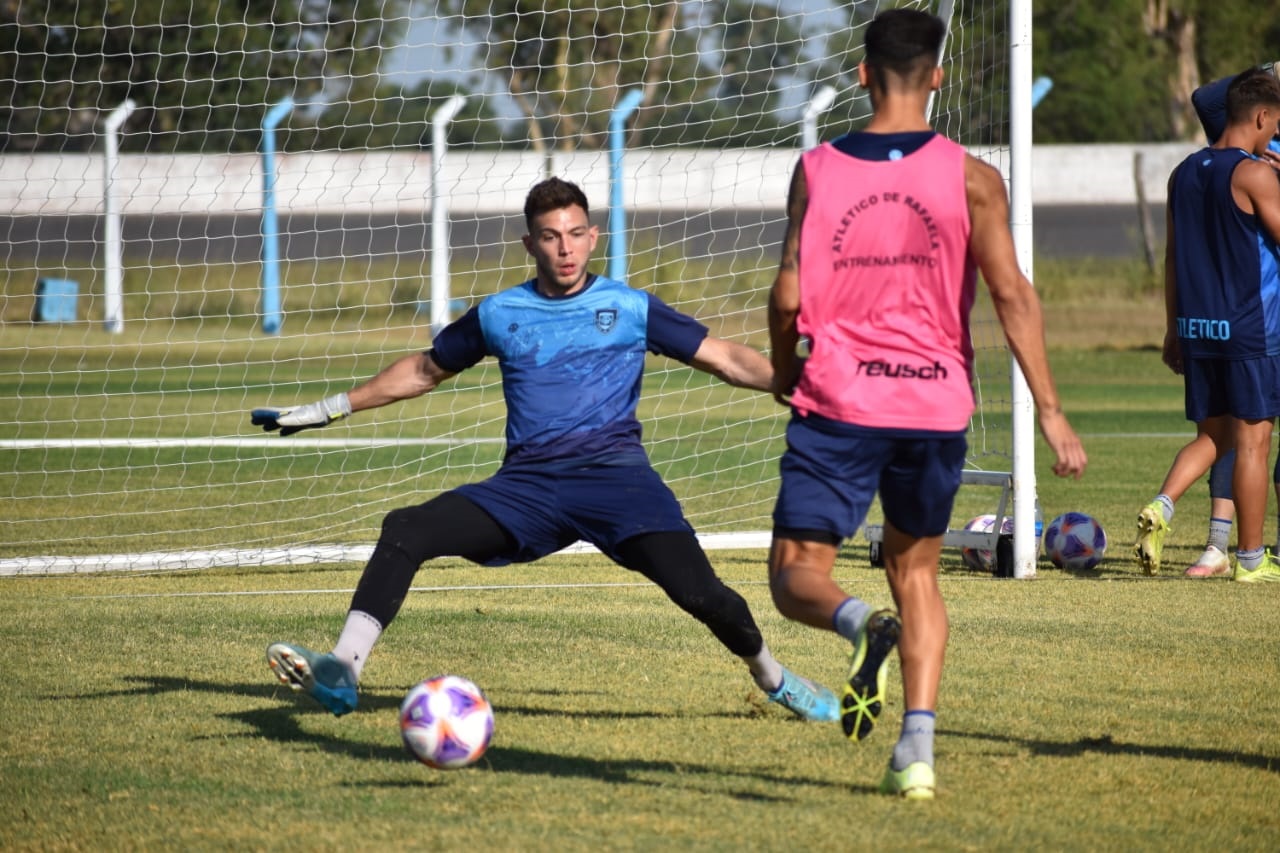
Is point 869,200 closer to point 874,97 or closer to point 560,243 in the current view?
point 874,97

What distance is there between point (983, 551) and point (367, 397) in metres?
→ 4.29

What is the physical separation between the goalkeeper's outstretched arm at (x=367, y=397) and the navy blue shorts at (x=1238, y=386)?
13.9 feet

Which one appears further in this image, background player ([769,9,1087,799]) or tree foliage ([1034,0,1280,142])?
tree foliage ([1034,0,1280,142])

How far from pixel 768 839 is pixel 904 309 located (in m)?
1.40

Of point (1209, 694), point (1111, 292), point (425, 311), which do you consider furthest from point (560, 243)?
point (1111, 292)

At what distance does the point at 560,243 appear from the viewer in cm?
552

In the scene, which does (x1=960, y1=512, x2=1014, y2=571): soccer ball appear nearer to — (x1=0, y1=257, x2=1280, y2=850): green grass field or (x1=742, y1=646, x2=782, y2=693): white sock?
(x1=0, y1=257, x2=1280, y2=850): green grass field

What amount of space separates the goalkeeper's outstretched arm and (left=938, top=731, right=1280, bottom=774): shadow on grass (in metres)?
2.11

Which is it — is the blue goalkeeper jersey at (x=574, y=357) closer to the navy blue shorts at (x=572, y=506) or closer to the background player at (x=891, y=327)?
the navy blue shorts at (x=572, y=506)

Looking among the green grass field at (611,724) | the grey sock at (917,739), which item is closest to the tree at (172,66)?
the green grass field at (611,724)

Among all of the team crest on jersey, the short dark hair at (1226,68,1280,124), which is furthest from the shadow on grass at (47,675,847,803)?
the short dark hair at (1226,68,1280,124)

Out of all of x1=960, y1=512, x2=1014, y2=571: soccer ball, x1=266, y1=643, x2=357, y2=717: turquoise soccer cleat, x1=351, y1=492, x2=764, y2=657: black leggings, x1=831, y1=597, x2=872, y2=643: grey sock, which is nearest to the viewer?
x1=831, y1=597, x2=872, y2=643: grey sock

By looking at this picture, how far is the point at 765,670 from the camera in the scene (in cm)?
545

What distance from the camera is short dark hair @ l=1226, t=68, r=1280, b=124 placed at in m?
8.16
